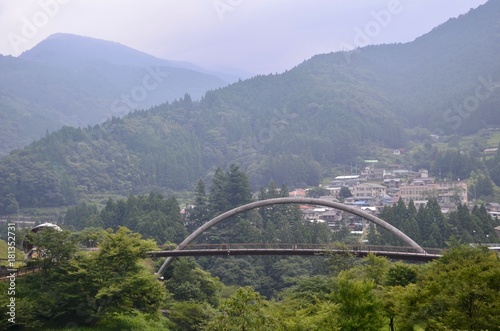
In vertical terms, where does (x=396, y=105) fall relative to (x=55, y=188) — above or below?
above

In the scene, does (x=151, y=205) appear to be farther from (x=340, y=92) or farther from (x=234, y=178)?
(x=340, y=92)

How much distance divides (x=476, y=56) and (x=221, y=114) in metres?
63.5

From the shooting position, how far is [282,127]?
4569 inches

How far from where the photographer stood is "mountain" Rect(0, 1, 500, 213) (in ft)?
278

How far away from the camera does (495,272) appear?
40.0 feet

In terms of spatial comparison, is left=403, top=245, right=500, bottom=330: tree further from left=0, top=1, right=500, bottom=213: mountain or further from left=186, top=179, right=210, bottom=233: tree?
left=0, top=1, right=500, bottom=213: mountain

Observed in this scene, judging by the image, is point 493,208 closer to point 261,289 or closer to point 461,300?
point 261,289

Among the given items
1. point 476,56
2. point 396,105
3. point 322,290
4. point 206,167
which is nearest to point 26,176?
point 206,167

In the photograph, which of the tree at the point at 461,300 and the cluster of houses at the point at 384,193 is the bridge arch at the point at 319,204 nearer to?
the tree at the point at 461,300

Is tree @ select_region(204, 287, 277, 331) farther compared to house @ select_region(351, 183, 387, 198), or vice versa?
house @ select_region(351, 183, 387, 198)

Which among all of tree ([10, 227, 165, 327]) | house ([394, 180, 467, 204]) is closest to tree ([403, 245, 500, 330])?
tree ([10, 227, 165, 327])

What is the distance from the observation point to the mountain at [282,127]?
84.9m

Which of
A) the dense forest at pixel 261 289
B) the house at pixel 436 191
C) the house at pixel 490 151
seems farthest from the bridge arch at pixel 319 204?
the house at pixel 490 151

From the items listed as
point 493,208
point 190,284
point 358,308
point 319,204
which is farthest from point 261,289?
point 493,208
